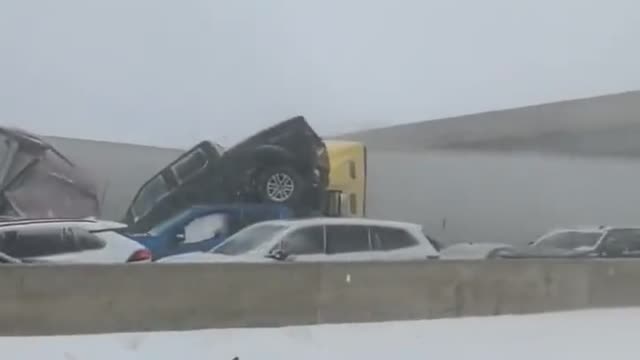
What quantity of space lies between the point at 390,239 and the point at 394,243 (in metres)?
0.09

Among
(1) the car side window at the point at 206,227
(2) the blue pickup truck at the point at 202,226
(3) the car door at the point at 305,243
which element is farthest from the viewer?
(1) the car side window at the point at 206,227

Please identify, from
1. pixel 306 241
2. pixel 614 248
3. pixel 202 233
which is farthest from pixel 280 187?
pixel 614 248

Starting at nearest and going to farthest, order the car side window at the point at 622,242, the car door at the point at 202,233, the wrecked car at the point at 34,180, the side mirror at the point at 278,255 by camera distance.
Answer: the side mirror at the point at 278,255, the car door at the point at 202,233, the wrecked car at the point at 34,180, the car side window at the point at 622,242

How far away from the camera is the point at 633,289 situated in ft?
36.9

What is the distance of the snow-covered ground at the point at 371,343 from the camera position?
302 inches

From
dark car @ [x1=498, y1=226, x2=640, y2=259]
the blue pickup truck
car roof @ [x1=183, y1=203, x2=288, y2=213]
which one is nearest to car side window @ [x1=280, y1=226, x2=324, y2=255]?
the blue pickup truck

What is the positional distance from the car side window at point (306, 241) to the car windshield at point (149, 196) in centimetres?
547

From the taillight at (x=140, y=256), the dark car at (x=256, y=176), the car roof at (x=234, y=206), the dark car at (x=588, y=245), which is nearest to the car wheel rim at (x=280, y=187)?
the dark car at (x=256, y=176)

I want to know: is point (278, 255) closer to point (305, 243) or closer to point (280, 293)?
Result: point (305, 243)

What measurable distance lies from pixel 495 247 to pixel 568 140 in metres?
11.1

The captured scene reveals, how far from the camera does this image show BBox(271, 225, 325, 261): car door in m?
13.5

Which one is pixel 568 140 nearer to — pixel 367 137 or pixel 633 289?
pixel 367 137

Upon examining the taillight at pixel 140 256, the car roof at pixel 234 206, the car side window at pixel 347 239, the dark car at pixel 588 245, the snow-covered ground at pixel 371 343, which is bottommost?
the dark car at pixel 588 245

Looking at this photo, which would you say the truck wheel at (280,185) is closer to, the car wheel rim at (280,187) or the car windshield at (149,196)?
the car wheel rim at (280,187)
